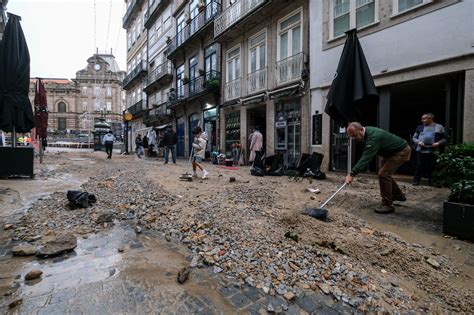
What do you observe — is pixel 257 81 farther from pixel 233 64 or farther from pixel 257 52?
pixel 233 64

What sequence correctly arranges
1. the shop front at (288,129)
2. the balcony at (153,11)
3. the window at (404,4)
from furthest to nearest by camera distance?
1. the balcony at (153,11)
2. the shop front at (288,129)
3. the window at (404,4)

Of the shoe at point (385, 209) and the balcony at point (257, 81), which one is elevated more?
the balcony at point (257, 81)

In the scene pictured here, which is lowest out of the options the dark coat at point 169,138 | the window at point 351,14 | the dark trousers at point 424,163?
the dark trousers at point 424,163

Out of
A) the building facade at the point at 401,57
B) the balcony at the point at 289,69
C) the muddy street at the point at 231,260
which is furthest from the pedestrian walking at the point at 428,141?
the balcony at the point at 289,69

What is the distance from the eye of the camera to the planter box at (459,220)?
3.04m

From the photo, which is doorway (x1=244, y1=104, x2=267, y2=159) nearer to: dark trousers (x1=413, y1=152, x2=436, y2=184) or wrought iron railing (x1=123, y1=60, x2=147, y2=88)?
dark trousers (x1=413, y1=152, x2=436, y2=184)

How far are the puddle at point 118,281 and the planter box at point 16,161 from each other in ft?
17.6

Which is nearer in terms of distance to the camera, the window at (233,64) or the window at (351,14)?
the window at (351,14)

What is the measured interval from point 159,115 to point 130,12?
19.1 m

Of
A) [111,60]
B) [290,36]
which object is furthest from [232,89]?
[111,60]

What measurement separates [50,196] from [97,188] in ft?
3.47

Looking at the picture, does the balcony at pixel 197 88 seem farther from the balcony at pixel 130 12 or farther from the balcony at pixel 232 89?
the balcony at pixel 130 12

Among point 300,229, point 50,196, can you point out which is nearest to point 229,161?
point 50,196

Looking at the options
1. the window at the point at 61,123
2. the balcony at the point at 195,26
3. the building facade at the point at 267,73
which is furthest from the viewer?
the window at the point at 61,123
